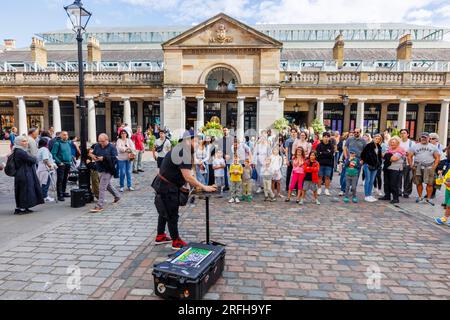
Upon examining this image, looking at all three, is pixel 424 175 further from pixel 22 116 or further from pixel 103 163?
pixel 22 116

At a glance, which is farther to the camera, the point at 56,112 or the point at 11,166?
the point at 56,112

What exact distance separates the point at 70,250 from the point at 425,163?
360 inches

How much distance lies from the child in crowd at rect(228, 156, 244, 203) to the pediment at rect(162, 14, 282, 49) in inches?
700

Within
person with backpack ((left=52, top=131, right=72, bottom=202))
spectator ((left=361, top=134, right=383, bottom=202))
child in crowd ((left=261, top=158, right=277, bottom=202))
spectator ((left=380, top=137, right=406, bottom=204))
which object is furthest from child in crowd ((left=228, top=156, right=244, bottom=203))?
person with backpack ((left=52, top=131, right=72, bottom=202))

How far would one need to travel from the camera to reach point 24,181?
6.82 metres

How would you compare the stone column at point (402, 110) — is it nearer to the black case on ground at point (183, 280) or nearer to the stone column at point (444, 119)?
the stone column at point (444, 119)

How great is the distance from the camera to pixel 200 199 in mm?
8477

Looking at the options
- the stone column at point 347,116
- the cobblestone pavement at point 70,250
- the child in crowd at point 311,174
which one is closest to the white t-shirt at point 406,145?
the child in crowd at point 311,174

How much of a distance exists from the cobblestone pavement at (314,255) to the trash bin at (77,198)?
108 inches

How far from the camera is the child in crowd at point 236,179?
8.06 metres

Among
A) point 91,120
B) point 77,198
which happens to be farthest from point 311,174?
point 91,120

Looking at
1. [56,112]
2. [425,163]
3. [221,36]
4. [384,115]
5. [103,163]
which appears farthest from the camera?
[384,115]
